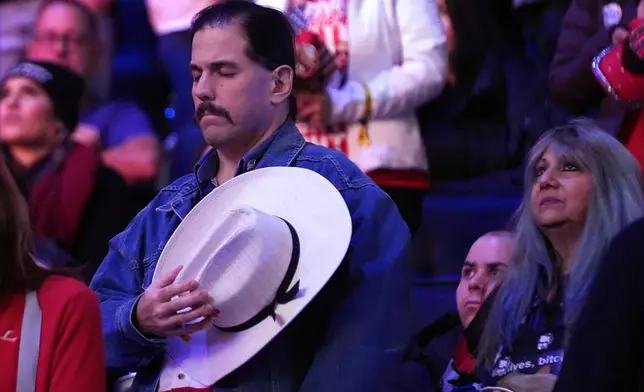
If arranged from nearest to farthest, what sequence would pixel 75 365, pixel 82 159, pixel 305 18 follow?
pixel 75 365, pixel 305 18, pixel 82 159

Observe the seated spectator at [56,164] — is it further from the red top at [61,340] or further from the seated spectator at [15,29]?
the red top at [61,340]

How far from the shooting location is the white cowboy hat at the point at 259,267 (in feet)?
7.73

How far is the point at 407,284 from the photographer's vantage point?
2.45 metres

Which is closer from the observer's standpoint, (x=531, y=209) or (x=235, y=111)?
(x=235, y=111)

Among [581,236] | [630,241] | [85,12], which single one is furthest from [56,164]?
[630,241]

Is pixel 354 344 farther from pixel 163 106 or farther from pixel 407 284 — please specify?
pixel 163 106

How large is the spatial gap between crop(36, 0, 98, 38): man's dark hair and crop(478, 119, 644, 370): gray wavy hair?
1.72 metres

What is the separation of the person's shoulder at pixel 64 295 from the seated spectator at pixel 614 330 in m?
1.01

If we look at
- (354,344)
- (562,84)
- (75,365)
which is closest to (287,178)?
(354,344)

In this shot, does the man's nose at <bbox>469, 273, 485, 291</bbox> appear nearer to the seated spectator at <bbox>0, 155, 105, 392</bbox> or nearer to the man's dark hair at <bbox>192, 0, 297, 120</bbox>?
the man's dark hair at <bbox>192, 0, 297, 120</bbox>

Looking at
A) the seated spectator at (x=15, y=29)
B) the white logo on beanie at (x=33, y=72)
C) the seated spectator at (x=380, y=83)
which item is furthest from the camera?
the seated spectator at (x=15, y=29)

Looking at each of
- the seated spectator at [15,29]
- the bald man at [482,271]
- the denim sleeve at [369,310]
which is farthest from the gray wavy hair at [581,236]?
the seated spectator at [15,29]

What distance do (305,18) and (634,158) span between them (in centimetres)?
105

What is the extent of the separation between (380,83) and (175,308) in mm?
1422
